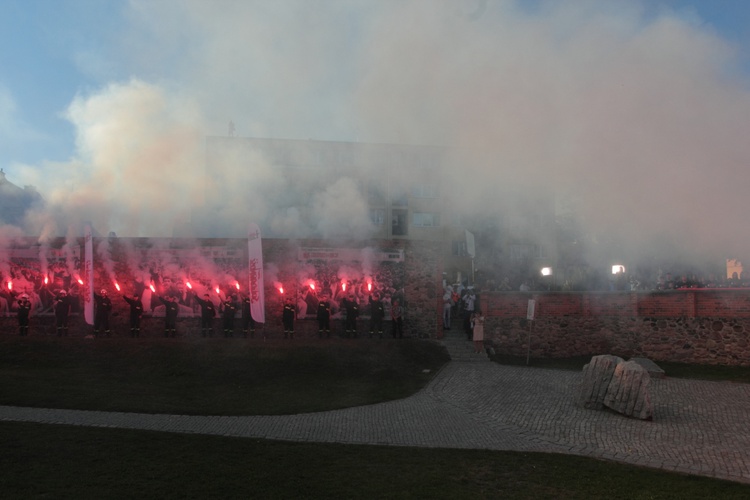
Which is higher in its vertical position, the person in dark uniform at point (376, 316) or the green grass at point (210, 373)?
the person in dark uniform at point (376, 316)

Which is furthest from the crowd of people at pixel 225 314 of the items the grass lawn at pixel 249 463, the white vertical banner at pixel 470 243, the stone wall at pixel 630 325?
the grass lawn at pixel 249 463

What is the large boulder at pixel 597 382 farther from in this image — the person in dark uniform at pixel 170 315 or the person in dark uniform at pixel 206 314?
the person in dark uniform at pixel 170 315

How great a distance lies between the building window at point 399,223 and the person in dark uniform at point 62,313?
13.2 metres

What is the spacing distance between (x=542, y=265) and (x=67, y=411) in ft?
52.3

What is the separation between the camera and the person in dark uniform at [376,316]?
747 inches

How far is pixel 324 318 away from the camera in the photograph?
62.2ft

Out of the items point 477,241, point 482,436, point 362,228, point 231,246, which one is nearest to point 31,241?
point 231,246

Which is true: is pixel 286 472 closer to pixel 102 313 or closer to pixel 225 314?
pixel 225 314

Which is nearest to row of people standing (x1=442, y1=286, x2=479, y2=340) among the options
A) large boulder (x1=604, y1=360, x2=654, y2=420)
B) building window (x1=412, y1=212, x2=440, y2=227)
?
building window (x1=412, y1=212, x2=440, y2=227)

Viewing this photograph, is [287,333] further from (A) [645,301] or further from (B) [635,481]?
(B) [635,481]

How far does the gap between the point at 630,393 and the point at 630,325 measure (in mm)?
7954

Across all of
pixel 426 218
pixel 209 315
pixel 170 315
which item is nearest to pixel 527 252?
pixel 426 218

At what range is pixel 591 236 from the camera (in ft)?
50.9

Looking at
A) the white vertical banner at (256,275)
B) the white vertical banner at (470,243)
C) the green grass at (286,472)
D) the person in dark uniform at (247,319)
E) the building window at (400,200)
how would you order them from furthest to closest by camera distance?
the building window at (400,200) → the person in dark uniform at (247,319) → the white vertical banner at (256,275) → the white vertical banner at (470,243) → the green grass at (286,472)
